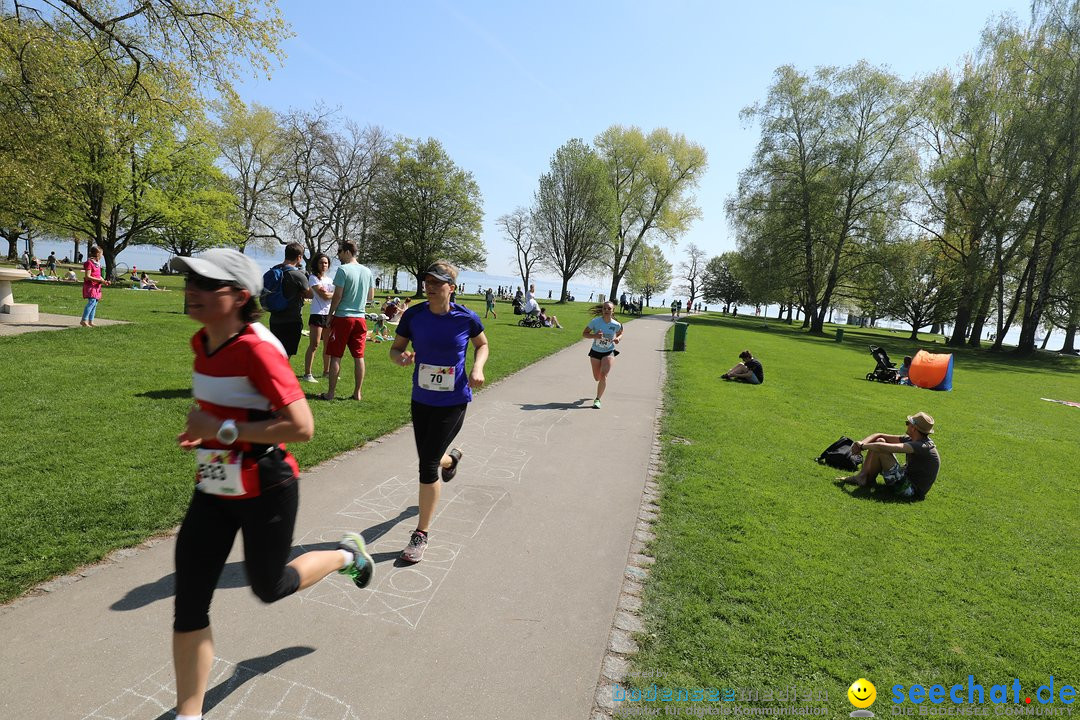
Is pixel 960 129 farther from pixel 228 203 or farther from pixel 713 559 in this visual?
pixel 228 203

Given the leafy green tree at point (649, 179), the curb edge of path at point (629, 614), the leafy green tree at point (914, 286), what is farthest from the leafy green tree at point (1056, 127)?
the curb edge of path at point (629, 614)

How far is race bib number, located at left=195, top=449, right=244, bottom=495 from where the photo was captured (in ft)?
7.27

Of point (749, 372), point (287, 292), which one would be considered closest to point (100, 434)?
point (287, 292)

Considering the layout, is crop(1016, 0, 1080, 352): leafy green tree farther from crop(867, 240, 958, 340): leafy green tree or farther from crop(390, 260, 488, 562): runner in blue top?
crop(390, 260, 488, 562): runner in blue top

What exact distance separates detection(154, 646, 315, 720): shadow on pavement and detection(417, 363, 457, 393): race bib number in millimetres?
1834

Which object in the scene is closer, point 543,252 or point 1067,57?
point 1067,57

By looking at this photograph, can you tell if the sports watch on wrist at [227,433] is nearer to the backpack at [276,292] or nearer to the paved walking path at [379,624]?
the paved walking path at [379,624]

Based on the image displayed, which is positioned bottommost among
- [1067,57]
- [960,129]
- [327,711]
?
[327,711]

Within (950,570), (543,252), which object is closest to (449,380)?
(950,570)

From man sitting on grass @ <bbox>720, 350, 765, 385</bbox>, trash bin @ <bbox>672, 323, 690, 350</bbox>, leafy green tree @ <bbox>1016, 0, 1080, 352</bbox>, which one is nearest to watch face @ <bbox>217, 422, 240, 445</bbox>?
man sitting on grass @ <bbox>720, 350, 765, 385</bbox>

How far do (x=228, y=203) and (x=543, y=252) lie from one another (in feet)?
85.8

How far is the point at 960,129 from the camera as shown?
34500 millimetres

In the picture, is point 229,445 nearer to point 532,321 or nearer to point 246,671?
point 246,671

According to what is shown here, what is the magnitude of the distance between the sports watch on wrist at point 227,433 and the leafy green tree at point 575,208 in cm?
4646
